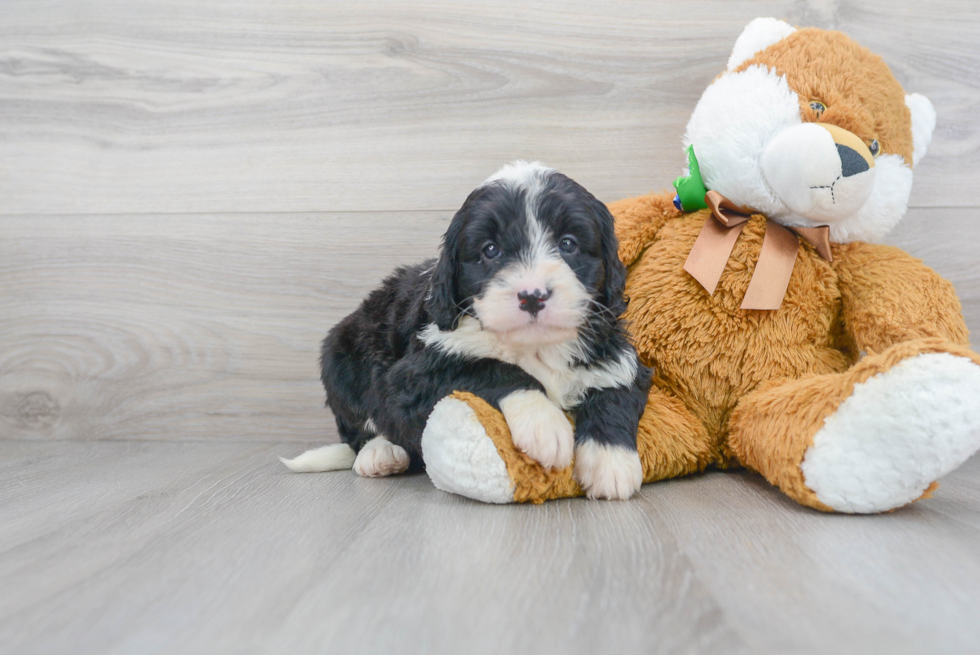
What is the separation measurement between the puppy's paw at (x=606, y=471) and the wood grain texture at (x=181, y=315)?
0.95m

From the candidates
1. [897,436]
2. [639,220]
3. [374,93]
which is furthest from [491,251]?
[374,93]

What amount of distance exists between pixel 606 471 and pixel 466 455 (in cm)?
26

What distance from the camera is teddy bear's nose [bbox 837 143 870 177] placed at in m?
1.42

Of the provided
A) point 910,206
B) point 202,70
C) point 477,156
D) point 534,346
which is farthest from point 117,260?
point 910,206

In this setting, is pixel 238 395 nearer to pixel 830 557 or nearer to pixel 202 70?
pixel 202 70

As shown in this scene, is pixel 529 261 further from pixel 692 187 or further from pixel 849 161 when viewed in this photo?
pixel 849 161

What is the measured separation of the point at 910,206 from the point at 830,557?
1.37m

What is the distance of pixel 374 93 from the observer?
210 centimetres

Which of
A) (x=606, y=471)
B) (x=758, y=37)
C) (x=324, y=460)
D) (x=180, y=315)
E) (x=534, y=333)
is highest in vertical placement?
(x=758, y=37)

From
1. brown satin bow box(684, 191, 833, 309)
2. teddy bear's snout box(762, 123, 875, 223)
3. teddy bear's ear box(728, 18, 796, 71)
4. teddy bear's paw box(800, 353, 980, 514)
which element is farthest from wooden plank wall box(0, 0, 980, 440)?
teddy bear's paw box(800, 353, 980, 514)

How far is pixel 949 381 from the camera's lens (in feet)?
3.64

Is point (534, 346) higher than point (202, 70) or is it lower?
lower

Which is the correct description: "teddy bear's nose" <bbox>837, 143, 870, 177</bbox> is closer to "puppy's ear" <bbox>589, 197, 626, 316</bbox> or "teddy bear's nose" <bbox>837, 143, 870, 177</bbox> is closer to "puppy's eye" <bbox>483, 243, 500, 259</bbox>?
"puppy's ear" <bbox>589, 197, 626, 316</bbox>

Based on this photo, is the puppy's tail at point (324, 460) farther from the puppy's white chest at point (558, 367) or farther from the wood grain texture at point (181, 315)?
the puppy's white chest at point (558, 367)
